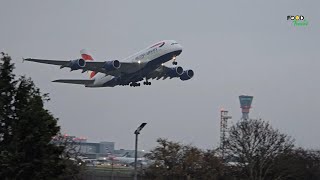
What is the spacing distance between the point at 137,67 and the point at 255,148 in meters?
18.6

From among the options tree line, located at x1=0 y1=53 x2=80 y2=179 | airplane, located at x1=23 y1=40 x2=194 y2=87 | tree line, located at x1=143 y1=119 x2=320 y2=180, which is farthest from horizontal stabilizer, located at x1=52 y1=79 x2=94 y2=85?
tree line, located at x1=0 y1=53 x2=80 y2=179

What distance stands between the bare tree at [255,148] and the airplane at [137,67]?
12.1m

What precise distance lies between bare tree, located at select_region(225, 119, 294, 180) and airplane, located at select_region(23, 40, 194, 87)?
39.8 feet

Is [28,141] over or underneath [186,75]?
underneath

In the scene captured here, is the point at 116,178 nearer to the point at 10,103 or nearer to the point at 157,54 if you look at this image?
the point at 157,54

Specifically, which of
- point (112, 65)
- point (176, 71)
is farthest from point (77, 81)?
point (176, 71)

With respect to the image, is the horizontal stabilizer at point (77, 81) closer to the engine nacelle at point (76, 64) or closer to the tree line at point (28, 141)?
the engine nacelle at point (76, 64)

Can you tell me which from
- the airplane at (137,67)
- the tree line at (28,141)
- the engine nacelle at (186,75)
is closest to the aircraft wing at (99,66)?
the airplane at (137,67)

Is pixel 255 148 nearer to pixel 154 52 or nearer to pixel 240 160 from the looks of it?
pixel 240 160

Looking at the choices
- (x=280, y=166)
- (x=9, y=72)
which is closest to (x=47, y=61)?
(x=280, y=166)

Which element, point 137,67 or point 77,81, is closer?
point 137,67

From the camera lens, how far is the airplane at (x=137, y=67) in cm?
7519

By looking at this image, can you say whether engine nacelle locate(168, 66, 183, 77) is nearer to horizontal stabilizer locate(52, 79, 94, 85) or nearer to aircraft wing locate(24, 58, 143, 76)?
aircraft wing locate(24, 58, 143, 76)

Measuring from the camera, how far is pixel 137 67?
7712cm
